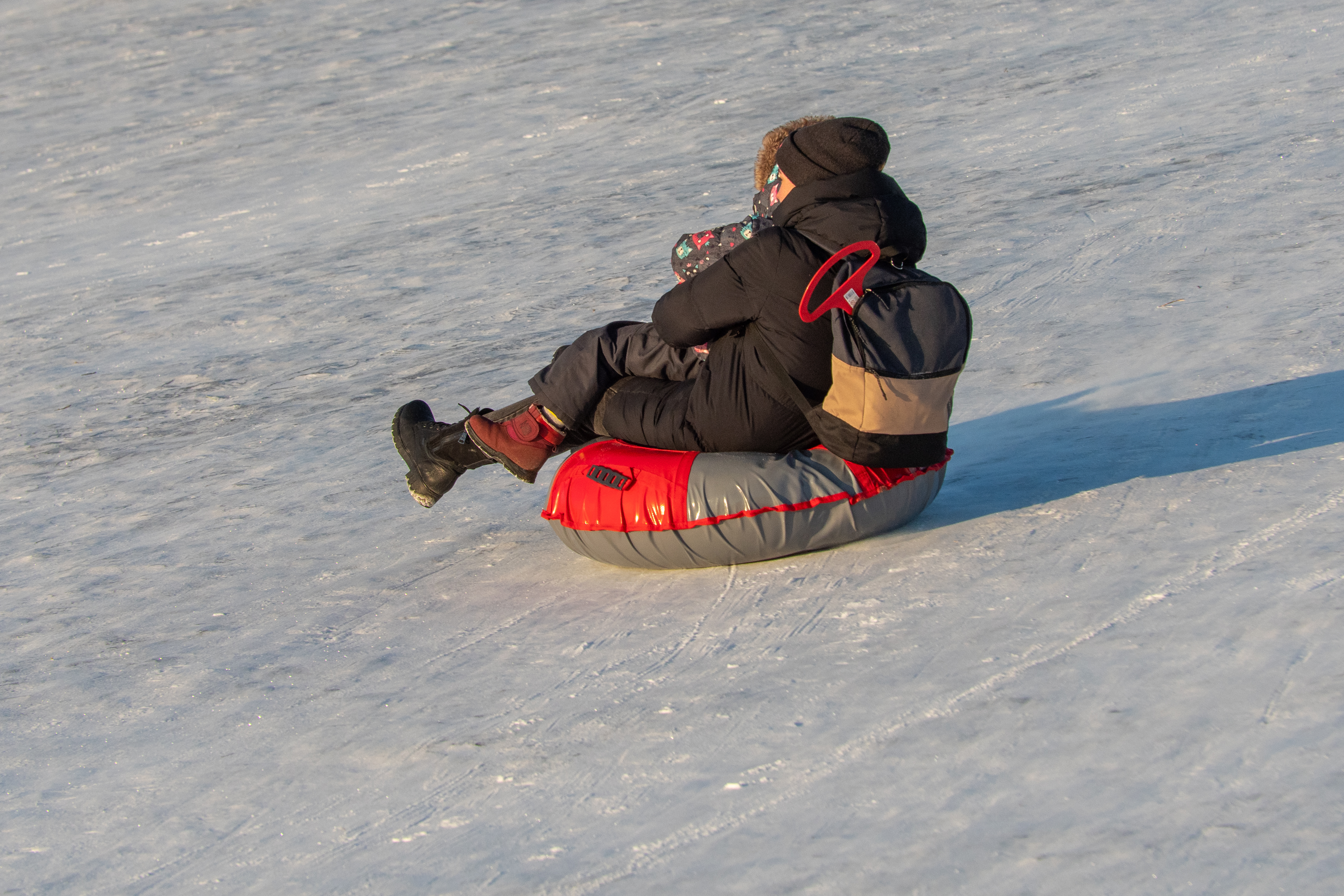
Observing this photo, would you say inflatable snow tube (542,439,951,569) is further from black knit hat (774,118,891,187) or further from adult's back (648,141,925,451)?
black knit hat (774,118,891,187)

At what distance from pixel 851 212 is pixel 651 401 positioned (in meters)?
0.78

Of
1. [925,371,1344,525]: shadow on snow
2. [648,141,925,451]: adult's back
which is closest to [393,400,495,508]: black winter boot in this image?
[648,141,925,451]: adult's back

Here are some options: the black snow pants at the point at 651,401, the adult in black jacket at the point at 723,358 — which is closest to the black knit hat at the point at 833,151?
the adult in black jacket at the point at 723,358

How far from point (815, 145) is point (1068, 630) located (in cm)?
125

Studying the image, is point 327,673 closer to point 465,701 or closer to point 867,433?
point 465,701

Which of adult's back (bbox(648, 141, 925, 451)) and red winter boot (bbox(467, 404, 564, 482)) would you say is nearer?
adult's back (bbox(648, 141, 925, 451))

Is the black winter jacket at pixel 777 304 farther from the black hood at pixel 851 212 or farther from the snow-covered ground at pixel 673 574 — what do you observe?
the snow-covered ground at pixel 673 574

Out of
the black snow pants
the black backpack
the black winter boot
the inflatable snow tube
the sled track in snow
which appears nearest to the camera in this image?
the sled track in snow

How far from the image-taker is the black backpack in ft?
10.7

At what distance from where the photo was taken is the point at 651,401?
12.3 ft

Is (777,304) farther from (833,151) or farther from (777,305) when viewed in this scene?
(833,151)

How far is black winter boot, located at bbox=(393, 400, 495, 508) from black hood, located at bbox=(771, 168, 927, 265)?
113 cm

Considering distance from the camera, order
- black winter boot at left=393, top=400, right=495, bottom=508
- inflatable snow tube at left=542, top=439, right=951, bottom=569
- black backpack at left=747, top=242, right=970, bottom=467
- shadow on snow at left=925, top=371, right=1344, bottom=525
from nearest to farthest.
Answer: black backpack at left=747, top=242, right=970, bottom=467 < inflatable snow tube at left=542, top=439, right=951, bottom=569 < shadow on snow at left=925, top=371, right=1344, bottom=525 < black winter boot at left=393, top=400, right=495, bottom=508

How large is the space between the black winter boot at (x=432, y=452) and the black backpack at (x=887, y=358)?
100 cm
